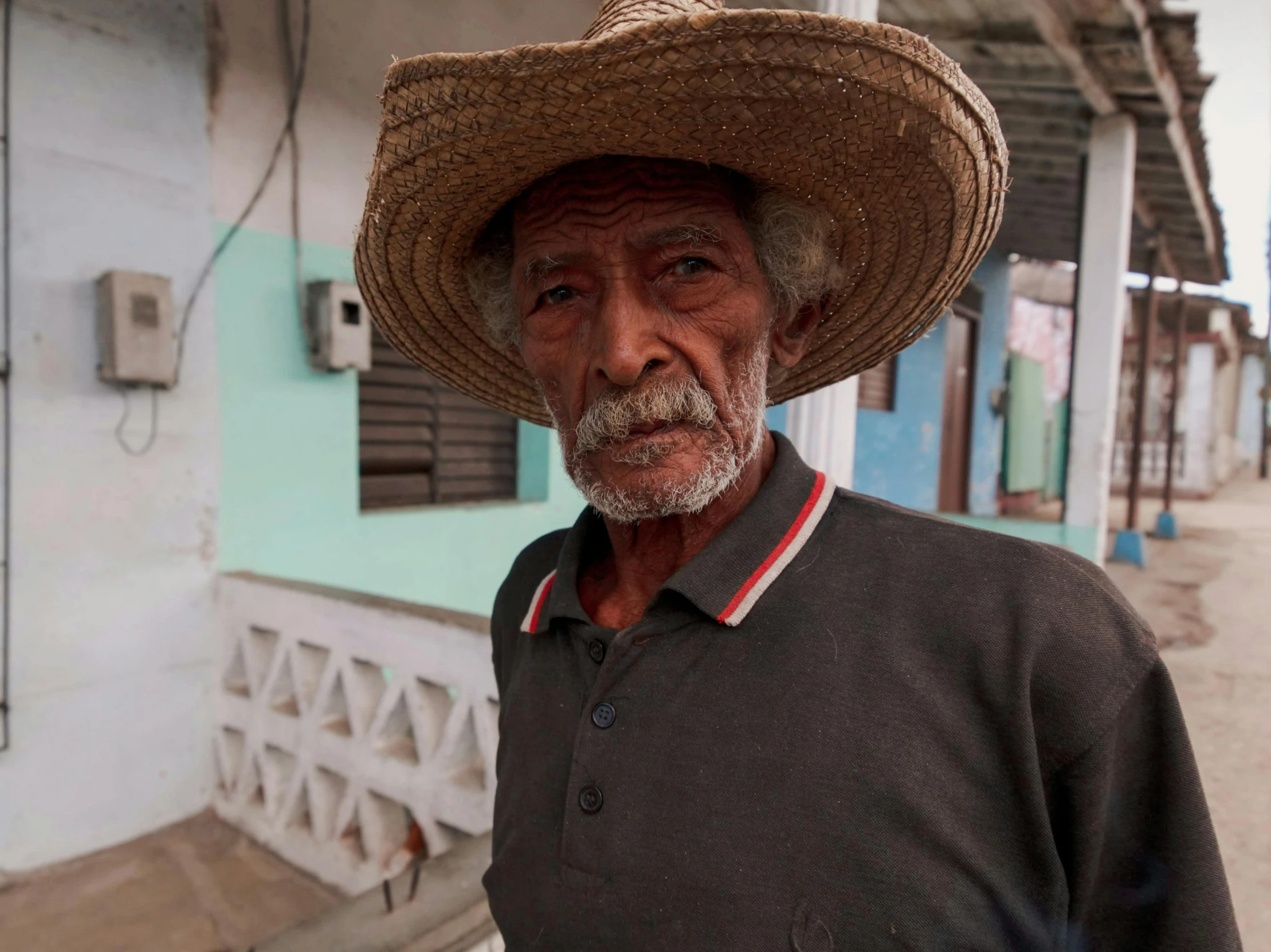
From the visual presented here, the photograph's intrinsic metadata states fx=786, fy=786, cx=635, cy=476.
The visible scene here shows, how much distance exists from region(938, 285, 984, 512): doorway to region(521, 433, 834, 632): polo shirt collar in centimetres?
809

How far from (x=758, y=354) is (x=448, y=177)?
0.51 metres

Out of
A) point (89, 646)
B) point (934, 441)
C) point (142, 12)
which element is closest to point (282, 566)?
point (89, 646)

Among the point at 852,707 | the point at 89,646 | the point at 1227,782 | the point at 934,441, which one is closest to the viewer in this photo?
the point at 852,707

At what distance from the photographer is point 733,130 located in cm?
100

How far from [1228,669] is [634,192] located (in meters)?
5.31

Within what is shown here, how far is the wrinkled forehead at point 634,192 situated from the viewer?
1.07 m

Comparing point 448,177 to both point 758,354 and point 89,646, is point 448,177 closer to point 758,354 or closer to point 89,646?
point 758,354

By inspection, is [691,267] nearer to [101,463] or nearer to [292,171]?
[101,463]

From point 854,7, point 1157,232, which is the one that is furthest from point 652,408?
point 1157,232

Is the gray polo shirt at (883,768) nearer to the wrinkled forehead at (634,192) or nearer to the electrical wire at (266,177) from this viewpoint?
the wrinkled forehead at (634,192)

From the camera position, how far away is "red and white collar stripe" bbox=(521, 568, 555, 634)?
1.19 meters

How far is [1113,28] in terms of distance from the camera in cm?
400

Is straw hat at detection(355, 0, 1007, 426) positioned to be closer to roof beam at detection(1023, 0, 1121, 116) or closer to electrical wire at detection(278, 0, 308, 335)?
electrical wire at detection(278, 0, 308, 335)

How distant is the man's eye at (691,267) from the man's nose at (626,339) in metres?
0.06
